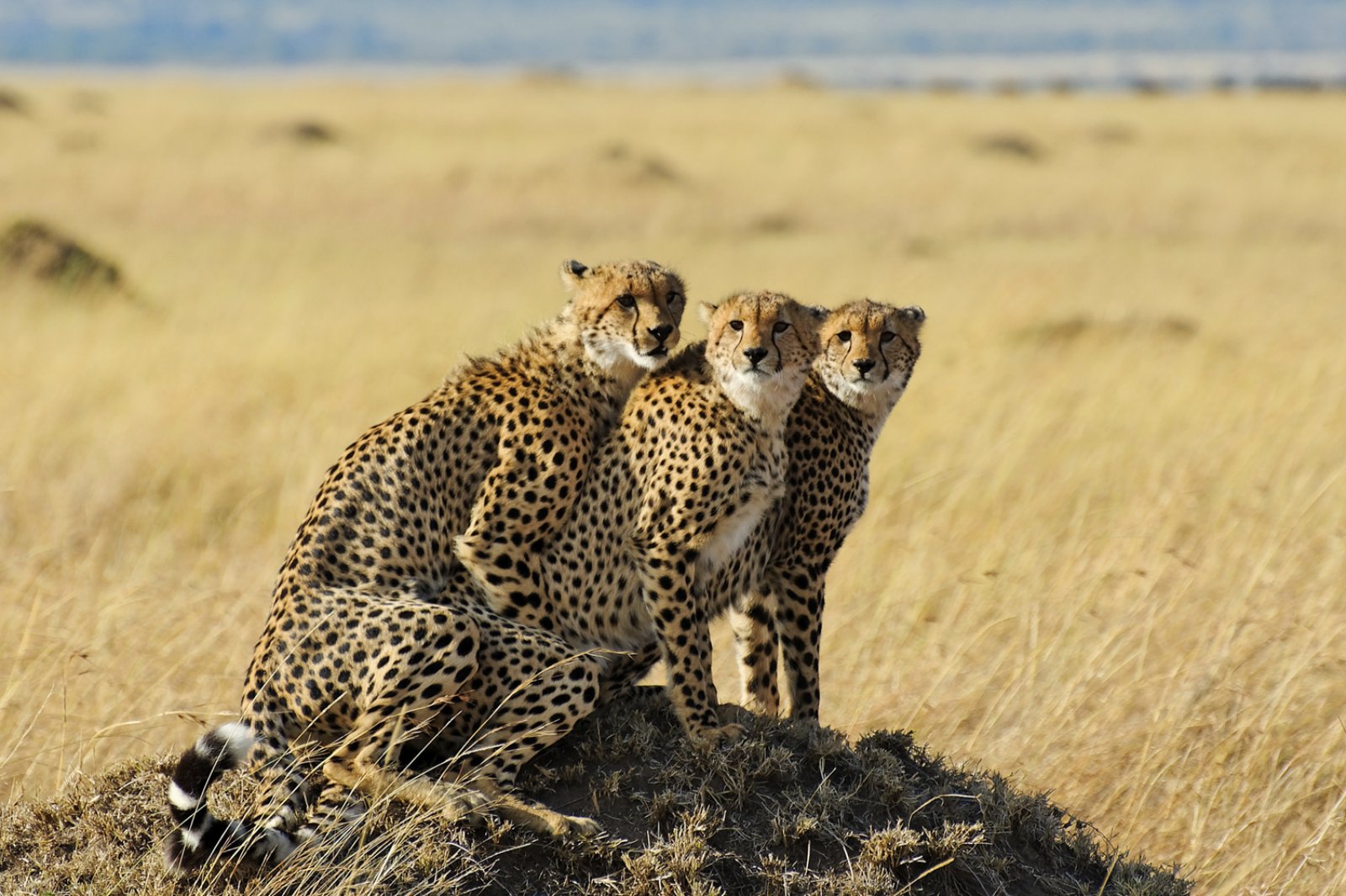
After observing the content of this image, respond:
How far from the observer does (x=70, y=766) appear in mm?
4250

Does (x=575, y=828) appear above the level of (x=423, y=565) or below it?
below

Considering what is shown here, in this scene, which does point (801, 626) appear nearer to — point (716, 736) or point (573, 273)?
point (716, 736)

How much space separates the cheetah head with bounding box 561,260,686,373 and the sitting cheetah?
17.2 inches

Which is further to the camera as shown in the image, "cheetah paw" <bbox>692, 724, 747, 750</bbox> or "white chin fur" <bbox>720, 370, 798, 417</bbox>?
"white chin fur" <bbox>720, 370, 798, 417</bbox>

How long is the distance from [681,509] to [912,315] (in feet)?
2.92

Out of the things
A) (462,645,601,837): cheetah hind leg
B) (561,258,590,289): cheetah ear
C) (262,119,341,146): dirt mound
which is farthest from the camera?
(262,119,341,146): dirt mound

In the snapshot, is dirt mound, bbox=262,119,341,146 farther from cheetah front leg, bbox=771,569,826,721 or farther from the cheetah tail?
the cheetah tail

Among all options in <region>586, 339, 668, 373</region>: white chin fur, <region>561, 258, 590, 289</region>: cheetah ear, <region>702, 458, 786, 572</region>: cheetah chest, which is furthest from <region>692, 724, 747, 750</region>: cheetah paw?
<region>561, 258, 590, 289</region>: cheetah ear

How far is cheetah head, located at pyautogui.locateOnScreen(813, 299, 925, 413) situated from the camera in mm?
3980

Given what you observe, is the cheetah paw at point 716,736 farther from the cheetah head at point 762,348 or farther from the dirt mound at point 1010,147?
the dirt mound at point 1010,147

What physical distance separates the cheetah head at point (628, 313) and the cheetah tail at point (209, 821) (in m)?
1.21

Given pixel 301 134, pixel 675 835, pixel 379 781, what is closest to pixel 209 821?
pixel 379 781

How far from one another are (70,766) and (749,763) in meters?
1.87

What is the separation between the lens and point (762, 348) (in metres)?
3.66
